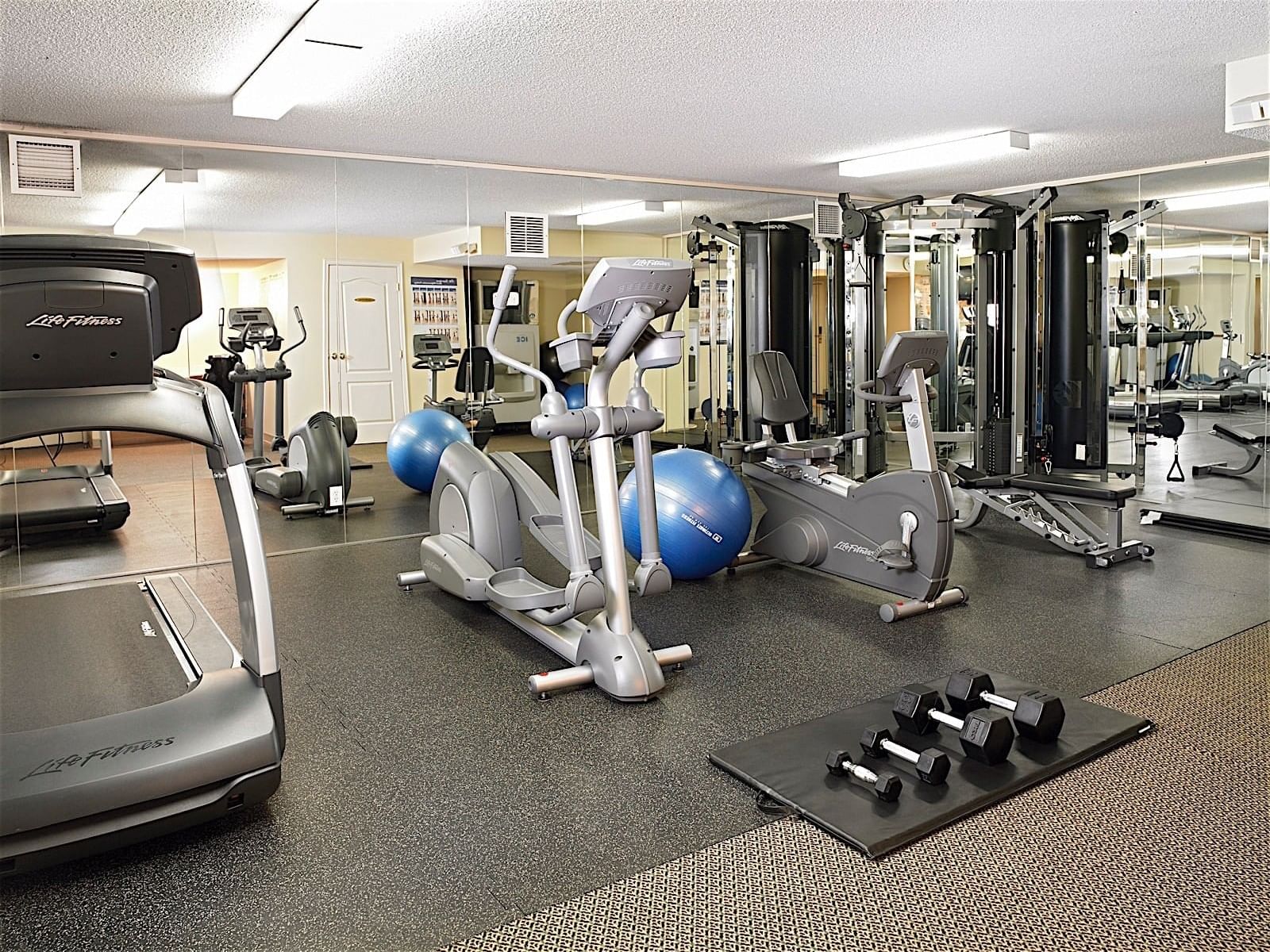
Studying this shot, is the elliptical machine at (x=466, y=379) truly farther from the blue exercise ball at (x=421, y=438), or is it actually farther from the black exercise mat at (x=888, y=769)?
the black exercise mat at (x=888, y=769)

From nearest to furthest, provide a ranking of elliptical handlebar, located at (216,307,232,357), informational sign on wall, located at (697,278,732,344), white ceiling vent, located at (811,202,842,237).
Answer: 1. elliptical handlebar, located at (216,307,232,357)
2. informational sign on wall, located at (697,278,732,344)
3. white ceiling vent, located at (811,202,842,237)

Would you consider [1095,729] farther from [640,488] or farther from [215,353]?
[215,353]

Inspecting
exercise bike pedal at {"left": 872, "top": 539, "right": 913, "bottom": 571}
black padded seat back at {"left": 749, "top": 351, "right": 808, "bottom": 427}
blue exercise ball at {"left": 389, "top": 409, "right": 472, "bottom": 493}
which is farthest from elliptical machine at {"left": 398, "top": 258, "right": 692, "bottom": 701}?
blue exercise ball at {"left": 389, "top": 409, "right": 472, "bottom": 493}

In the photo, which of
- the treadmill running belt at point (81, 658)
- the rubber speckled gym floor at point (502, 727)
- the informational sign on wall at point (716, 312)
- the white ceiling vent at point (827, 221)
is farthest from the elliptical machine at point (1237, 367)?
the treadmill running belt at point (81, 658)

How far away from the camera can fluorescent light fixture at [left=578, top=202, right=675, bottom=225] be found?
21.5 ft

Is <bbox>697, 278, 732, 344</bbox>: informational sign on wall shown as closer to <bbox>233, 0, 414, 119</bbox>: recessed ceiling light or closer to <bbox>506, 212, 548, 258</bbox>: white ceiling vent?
<bbox>506, 212, 548, 258</bbox>: white ceiling vent

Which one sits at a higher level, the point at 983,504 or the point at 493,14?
the point at 493,14

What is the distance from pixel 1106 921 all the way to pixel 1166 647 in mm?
1948

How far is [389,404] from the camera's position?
5875 mm

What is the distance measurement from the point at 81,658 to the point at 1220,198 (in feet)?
21.3

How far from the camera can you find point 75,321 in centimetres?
205

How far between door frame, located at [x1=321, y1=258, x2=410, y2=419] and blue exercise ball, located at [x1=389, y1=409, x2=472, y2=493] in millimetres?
97

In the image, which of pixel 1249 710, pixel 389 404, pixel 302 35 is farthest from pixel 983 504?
pixel 302 35

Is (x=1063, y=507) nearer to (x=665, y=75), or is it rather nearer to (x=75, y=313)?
(x=665, y=75)
